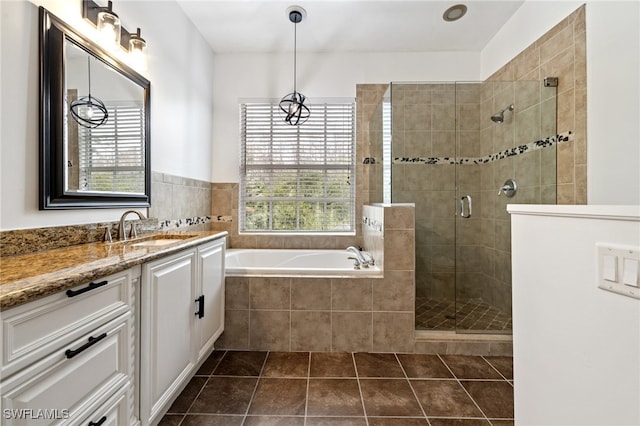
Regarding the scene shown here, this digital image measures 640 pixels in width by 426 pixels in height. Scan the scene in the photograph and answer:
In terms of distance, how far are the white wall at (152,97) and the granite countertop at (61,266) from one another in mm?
177

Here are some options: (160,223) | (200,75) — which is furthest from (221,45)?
(160,223)

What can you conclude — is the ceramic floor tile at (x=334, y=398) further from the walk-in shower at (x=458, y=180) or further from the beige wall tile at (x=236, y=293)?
the walk-in shower at (x=458, y=180)

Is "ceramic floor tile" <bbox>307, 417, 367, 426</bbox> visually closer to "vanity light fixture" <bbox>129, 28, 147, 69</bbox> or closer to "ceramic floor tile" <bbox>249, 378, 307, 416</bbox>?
"ceramic floor tile" <bbox>249, 378, 307, 416</bbox>

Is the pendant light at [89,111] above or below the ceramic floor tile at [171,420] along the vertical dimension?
Result: above

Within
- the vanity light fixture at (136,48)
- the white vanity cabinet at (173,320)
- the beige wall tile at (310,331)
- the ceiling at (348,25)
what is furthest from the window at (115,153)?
the beige wall tile at (310,331)

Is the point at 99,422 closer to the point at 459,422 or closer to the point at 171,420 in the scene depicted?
the point at 171,420

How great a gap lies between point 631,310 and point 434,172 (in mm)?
2022

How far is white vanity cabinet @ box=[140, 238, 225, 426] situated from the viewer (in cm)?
117

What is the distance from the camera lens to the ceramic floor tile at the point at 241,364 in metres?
1.84

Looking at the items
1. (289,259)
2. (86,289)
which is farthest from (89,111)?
(289,259)

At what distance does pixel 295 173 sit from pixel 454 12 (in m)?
2.15

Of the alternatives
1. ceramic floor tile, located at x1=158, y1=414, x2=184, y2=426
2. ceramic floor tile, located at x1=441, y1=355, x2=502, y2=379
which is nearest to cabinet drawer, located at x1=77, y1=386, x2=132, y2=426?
ceramic floor tile, located at x1=158, y1=414, x2=184, y2=426

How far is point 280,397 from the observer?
5.29 ft

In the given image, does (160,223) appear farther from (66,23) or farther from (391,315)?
(391,315)
